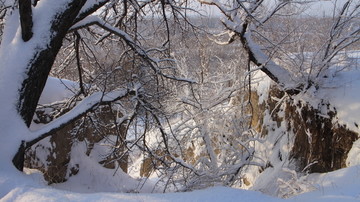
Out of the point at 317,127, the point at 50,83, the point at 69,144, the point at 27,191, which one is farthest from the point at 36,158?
the point at 317,127

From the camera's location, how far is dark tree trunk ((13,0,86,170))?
3.70m

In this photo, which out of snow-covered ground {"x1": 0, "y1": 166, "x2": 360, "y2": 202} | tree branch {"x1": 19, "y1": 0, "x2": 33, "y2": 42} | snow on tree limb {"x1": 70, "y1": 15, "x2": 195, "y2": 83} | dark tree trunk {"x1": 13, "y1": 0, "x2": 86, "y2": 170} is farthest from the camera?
snow on tree limb {"x1": 70, "y1": 15, "x2": 195, "y2": 83}

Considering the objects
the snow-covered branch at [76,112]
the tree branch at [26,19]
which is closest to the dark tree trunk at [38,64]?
the tree branch at [26,19]

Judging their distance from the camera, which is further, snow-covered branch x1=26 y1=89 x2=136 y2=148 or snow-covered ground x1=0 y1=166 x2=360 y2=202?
snow-covered branch x1=26 y1=89 x2=136 y2=148

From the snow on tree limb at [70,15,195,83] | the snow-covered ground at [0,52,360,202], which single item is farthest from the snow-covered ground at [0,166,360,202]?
the snow on tree limb at [70,15,195,83]

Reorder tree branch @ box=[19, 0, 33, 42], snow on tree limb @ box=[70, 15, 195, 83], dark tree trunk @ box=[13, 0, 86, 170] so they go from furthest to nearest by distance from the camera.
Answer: snow on tree limb @ box=[70, 15, 195, 83]
dark tree trunk @ box=[13, 0, 86, 170]
tree branch @ box=[19, 0, 33, 42]

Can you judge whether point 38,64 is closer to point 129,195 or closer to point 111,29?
point 111,29

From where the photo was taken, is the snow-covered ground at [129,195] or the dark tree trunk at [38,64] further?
the dark tree trunk at [38,64]

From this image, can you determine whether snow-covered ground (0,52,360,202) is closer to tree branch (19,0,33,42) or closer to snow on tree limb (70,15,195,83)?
tree branch (19,0,33,42)

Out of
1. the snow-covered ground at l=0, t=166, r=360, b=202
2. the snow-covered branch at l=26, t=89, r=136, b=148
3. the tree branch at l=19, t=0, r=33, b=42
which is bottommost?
the snow-covered ground at l=0, t=166, r=360, b=202

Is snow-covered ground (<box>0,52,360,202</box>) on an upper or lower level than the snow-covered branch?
lower

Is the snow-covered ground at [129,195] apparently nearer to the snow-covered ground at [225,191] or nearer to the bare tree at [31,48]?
the snow-covered ground at [225,191]

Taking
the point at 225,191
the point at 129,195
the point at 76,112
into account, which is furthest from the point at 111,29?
the point at 225,191

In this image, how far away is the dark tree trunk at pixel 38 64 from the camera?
3.70m
